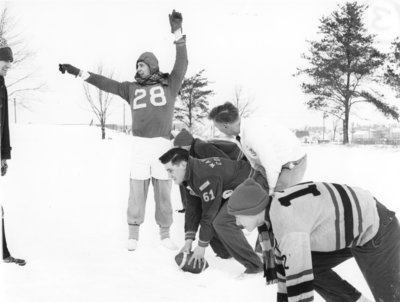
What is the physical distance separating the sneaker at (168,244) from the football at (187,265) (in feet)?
1.80

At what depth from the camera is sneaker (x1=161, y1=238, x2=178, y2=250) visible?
4184 millimetres

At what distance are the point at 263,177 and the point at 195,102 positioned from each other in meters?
10.9

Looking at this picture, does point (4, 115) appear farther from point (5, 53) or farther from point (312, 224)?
point (312, 224)

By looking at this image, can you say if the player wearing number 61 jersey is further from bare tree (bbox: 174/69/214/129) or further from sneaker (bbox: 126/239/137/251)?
bare tree (bbox: 174/69/214/129)

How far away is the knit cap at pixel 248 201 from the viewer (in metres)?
2.09

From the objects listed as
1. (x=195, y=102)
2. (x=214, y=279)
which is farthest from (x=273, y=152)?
(x=195, y=102)

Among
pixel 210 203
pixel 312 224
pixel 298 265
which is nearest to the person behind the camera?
pixel 298 265

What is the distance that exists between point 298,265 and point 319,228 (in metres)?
0.26

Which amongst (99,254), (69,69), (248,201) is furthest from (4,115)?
(248,201)

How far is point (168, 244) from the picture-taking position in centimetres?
423

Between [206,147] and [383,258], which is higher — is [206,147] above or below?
above

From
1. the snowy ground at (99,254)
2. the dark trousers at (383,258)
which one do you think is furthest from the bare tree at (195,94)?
the dark trousers at (383,258)

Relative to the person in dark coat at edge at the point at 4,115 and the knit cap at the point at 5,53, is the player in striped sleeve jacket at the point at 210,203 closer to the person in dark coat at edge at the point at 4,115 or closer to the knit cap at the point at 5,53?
the person in dark coat at edge at the point at 4,115

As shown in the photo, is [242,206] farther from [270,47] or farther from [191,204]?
[270,47]
